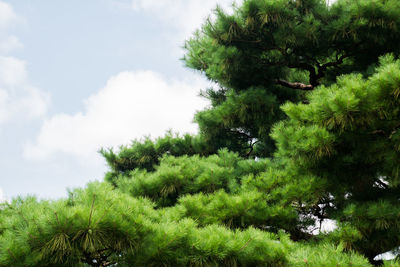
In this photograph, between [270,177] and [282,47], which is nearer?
[270,177]

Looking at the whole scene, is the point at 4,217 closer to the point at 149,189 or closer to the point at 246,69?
the point at 149,189

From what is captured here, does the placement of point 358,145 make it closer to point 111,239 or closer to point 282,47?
point 282,47

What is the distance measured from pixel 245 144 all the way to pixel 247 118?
1.55 m

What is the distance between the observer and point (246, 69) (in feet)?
14.7

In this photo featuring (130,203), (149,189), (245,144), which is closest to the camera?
(130,203)

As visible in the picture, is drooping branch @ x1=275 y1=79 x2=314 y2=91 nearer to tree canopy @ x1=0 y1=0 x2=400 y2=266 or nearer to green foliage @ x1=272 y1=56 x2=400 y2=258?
tree canopy @ x1=0 y1=0 x2=400 y2=266

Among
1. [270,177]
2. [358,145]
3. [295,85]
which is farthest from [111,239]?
[295,85]

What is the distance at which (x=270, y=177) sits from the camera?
3.38m

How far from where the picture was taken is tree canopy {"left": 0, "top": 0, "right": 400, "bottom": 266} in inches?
77.8

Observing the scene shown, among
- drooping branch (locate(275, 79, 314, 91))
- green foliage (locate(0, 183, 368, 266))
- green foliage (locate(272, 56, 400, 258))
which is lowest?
green foliage (locate(0, 183, 368, 266))

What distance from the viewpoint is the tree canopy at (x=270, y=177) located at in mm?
1976

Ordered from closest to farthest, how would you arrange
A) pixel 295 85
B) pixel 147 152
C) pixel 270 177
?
pixel 270 177 → pixel 295 85 → pixel 147 152

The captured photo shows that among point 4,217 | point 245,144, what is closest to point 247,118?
point 245,144

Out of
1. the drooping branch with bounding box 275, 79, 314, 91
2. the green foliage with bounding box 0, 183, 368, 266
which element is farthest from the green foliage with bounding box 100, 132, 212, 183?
the green foliage with bounding box 0, 183, 368, 266
